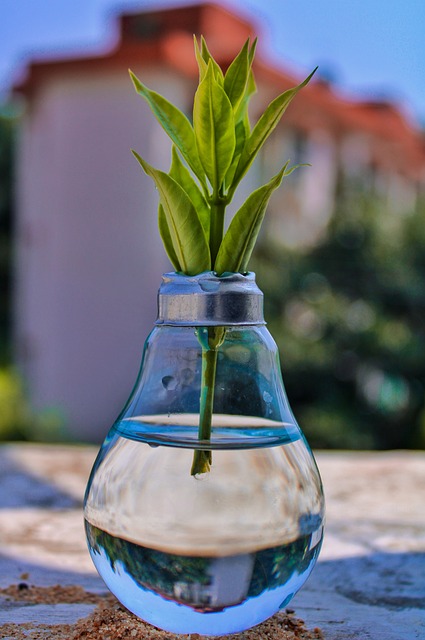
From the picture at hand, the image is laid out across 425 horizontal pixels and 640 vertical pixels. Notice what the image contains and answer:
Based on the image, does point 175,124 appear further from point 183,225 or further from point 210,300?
point 210,300

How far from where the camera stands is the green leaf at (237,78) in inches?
40.9

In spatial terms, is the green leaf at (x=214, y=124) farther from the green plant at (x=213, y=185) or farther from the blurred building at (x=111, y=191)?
the blurred building at (x=111, y=191)

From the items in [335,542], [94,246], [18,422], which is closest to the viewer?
[335,542]

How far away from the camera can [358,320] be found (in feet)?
29.0

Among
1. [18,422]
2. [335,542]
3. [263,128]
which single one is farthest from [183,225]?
[18,422]

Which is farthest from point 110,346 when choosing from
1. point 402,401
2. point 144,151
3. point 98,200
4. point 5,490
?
point 5,490

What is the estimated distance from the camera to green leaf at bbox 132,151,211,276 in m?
0.95

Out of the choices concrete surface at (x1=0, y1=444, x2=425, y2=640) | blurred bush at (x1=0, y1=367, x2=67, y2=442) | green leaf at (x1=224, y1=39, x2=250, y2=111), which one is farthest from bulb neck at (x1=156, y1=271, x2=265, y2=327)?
blurred bush at (x1=0, y1=367, x2=67, y2=442)

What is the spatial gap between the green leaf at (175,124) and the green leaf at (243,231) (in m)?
0.11

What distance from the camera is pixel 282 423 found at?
1002 millimetres

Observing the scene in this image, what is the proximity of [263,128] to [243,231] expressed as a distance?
145mm

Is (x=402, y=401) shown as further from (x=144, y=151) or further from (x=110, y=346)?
(x=144, y=151)

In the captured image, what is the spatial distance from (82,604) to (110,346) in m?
8.01

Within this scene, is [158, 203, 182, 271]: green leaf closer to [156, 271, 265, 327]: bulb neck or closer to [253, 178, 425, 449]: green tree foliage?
[156, 271, 265, 327]: bulb neck
